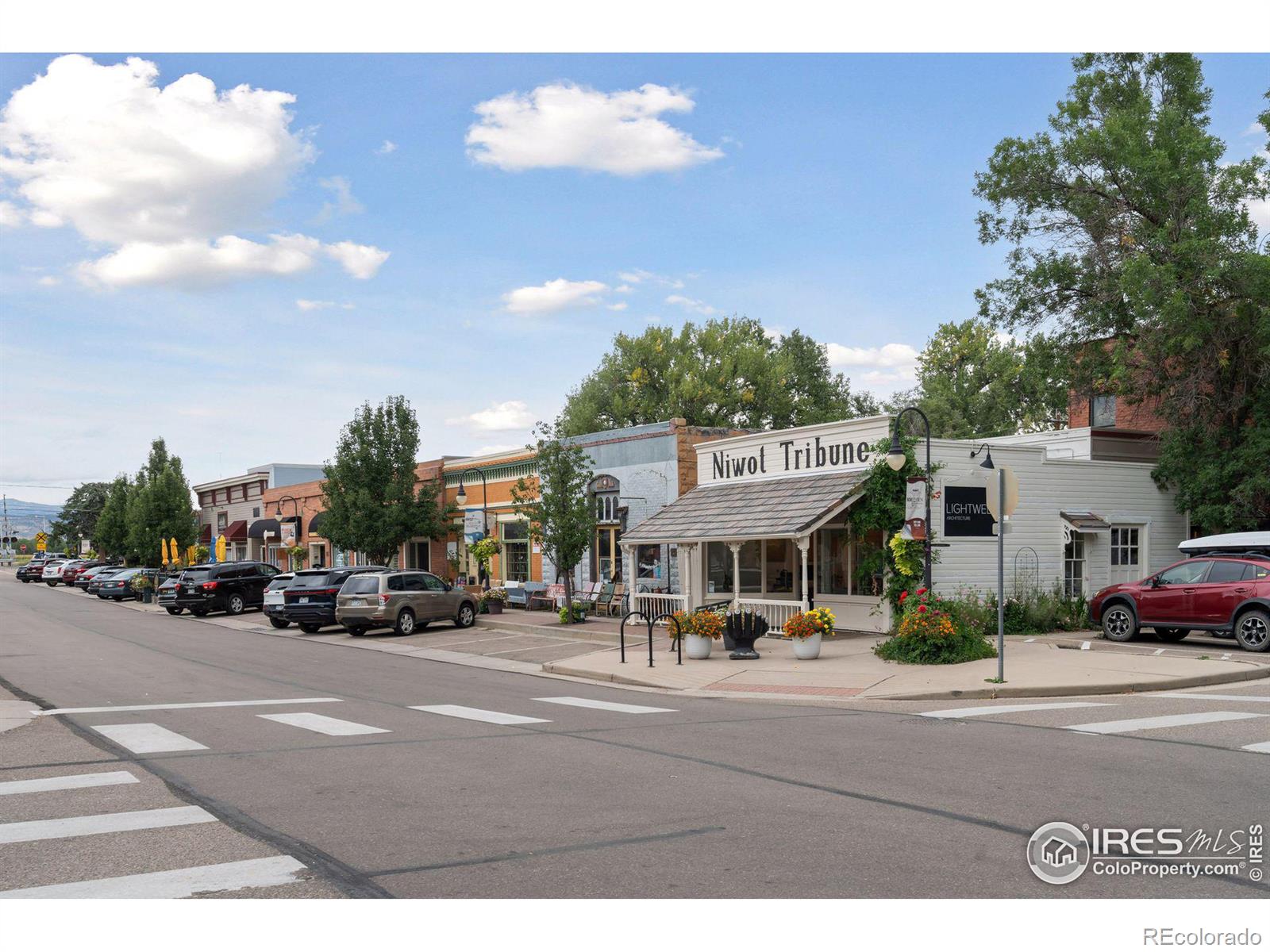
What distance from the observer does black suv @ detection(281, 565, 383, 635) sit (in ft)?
96.7

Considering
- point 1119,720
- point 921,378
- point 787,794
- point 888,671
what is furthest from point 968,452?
point 921,378

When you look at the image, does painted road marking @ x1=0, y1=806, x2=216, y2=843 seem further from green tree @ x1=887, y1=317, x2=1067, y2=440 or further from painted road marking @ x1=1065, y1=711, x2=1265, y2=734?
green tree @ x1=887, y1=317, x2=1067, y2=440

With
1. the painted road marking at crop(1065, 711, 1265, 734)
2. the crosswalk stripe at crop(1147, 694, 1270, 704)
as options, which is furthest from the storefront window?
the painted road marking at crop(1065, 711, 1265, 734)

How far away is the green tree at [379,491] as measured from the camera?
36469 millimetres

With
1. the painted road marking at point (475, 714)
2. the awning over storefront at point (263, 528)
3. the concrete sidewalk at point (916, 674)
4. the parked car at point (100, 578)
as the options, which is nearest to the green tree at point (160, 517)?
the parked car at point (100, 578)

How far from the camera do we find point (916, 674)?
16453 mm

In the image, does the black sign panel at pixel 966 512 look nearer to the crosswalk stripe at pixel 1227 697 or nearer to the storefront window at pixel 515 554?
the crosswalk stripe at pixel 1227 697

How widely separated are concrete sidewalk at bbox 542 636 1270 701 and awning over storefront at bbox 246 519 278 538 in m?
36.5

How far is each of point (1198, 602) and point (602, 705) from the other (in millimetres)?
11042

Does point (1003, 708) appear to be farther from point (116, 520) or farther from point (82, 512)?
point (82, 512)

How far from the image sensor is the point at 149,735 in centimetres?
1149

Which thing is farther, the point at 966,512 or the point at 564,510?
the point at 564,510

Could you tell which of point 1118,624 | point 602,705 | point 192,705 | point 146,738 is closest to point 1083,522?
point 1118,624

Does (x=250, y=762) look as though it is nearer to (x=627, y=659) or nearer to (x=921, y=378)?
(x=627, y=659)
